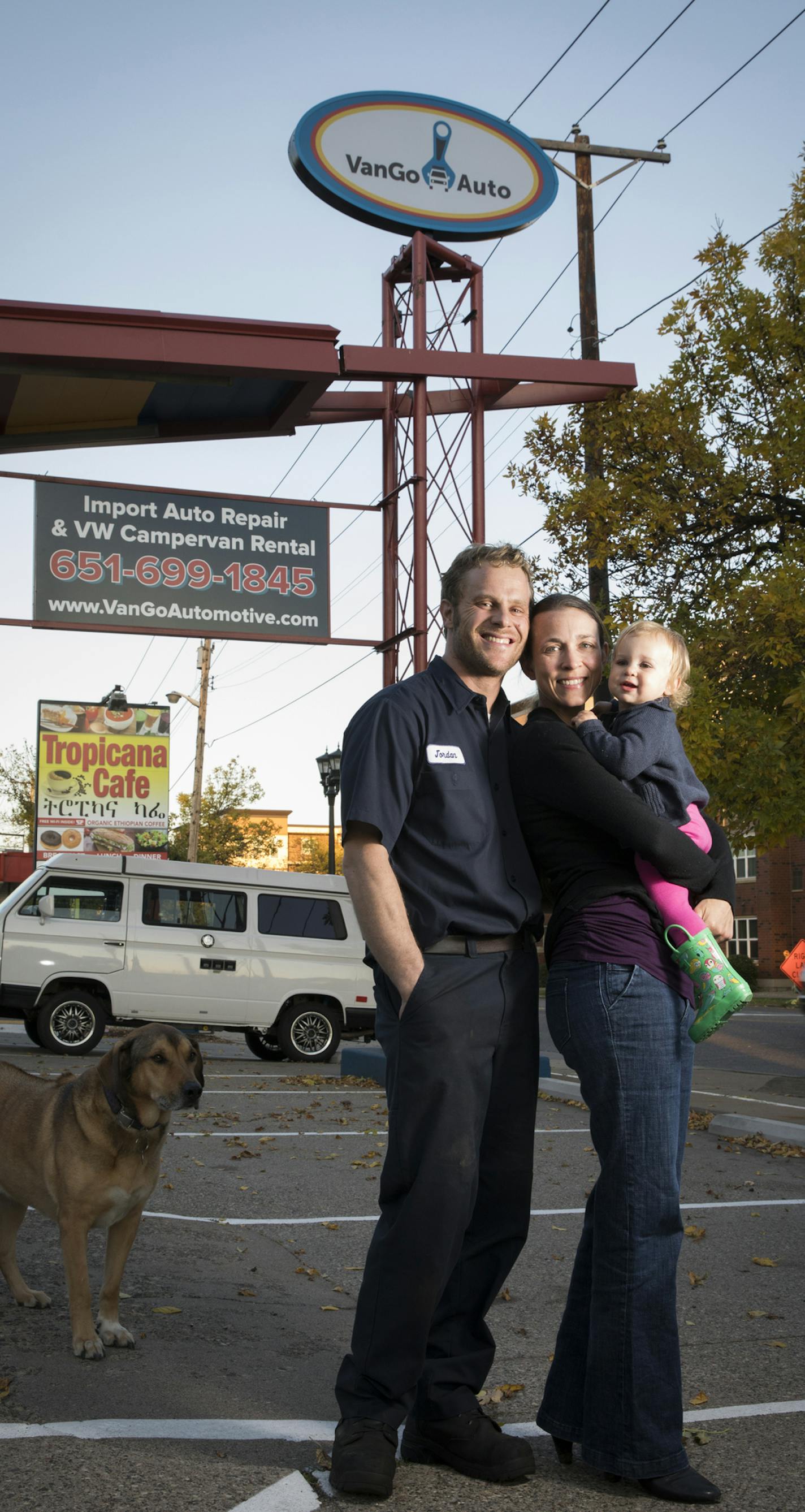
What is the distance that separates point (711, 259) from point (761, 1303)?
10.6 metres

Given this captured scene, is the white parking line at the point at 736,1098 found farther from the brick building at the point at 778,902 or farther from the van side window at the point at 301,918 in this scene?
the brick building at the point at 778,902

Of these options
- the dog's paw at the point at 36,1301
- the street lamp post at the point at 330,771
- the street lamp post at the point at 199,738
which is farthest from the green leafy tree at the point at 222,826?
the dog's paw at the point at 36,1301

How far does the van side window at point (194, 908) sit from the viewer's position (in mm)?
16891

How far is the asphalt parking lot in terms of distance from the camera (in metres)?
3.22

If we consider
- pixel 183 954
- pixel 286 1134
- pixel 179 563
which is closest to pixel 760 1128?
pixel 286 1134

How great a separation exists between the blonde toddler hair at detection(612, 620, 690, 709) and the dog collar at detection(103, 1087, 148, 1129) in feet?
7.28

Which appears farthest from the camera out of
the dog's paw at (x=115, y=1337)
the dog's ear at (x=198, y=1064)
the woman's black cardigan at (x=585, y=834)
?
the dog's ear at (x=198, y=1064)

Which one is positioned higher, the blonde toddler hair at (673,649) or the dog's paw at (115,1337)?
the blonde toddler hair at (673,649)

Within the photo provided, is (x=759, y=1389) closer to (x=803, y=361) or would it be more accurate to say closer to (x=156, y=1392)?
(x=156, y=1392)

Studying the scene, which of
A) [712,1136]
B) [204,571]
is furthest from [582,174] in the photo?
[712,1136]

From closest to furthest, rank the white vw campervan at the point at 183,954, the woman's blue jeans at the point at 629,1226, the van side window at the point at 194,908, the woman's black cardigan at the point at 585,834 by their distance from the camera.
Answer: the woman's blue jeans at the point at 629,1226 < the woman's black cardigan at the point at 585,834 < the white vw campervan at the point at 183,954 < the van side window at the point at 194,908

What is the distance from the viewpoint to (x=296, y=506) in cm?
1442

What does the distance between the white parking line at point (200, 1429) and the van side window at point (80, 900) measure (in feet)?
43.0

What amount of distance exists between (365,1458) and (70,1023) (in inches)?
538
